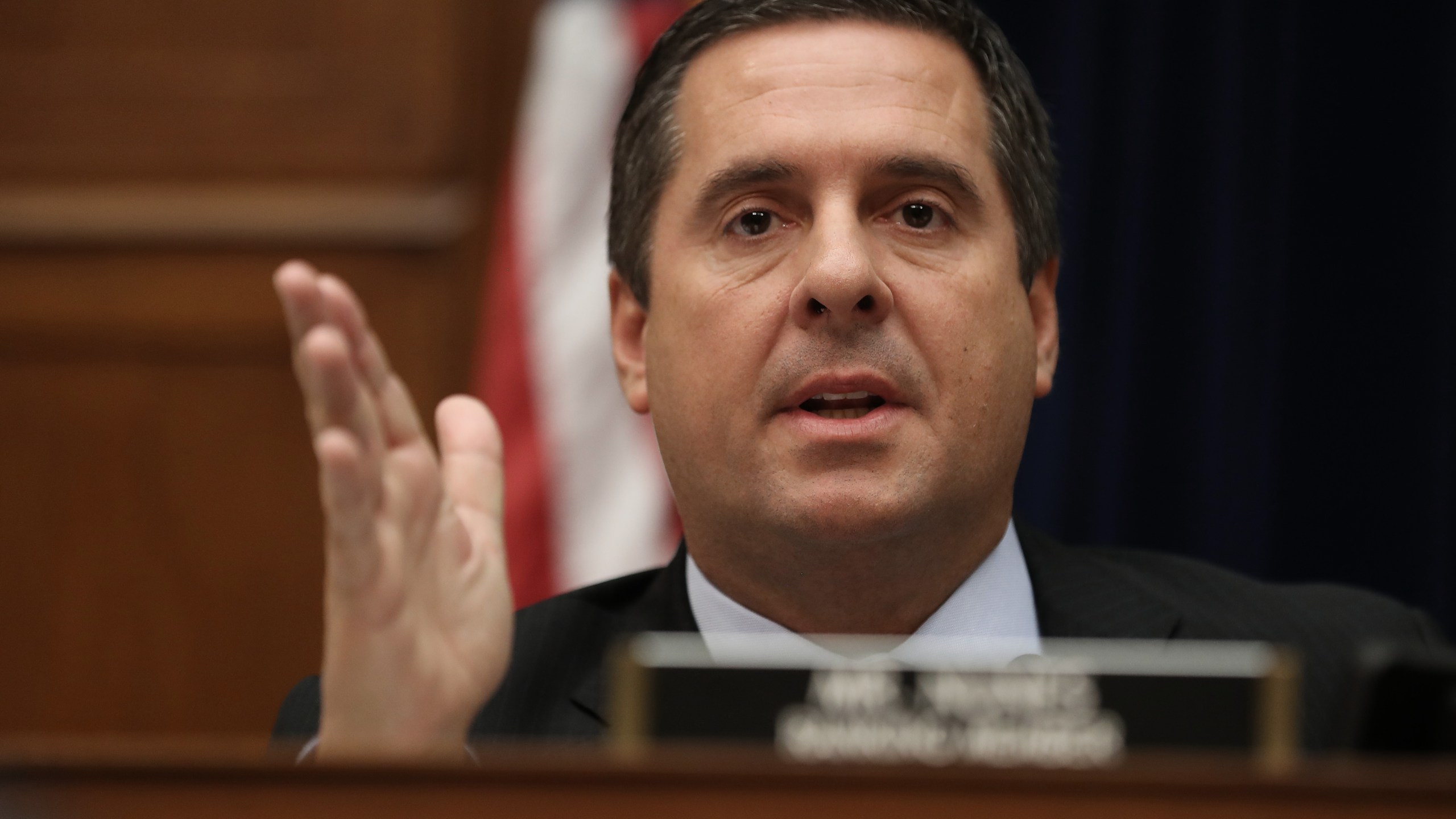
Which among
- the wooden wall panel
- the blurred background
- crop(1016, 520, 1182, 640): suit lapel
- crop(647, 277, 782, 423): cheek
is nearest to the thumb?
crop(647, 277, 782, 423): cheek

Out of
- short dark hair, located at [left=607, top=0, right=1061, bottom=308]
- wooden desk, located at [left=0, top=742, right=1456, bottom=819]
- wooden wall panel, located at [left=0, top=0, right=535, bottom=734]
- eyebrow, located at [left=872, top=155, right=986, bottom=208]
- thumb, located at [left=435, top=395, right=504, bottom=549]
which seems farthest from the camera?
wooden wall panel, located at [left=0, top=0, right=535, bottom=734]

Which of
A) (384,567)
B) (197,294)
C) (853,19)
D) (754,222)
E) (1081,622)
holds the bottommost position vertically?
(1081,622)

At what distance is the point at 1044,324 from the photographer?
169 centimetres

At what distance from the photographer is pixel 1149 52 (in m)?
2.39

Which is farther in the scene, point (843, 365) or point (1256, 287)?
point (1256, 287)

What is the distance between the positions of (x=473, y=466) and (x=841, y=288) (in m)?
0.43

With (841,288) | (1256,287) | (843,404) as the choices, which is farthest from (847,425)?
(1256,287)

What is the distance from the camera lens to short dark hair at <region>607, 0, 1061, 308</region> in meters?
1.61

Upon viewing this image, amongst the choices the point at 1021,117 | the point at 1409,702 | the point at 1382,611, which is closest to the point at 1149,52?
the point at 1021,117

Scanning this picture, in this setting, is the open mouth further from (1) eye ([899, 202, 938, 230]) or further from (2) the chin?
(1) eye ([899, 202, 938, 230])

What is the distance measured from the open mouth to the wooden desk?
74 centimetres

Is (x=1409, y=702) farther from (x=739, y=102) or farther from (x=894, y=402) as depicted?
(x=739, y=102)

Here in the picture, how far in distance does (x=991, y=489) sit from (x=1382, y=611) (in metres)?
0.59

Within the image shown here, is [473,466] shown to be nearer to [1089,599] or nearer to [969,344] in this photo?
[969,344]
